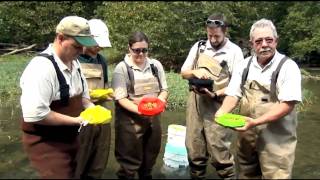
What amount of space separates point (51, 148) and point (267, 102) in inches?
65.3

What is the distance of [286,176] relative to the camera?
3.53 metres

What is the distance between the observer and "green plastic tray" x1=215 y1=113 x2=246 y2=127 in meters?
3.42

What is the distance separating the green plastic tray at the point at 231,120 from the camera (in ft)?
11.2

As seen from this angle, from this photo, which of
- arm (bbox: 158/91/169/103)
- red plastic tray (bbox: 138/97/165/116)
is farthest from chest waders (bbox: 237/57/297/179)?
arm (bbox: 158/91/169/103)

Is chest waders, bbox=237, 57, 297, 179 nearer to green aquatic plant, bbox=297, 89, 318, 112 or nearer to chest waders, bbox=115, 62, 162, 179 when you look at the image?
chest waders, bbox=115, 62, 162, 179

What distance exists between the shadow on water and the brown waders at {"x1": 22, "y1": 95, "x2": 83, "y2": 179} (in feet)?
0.50

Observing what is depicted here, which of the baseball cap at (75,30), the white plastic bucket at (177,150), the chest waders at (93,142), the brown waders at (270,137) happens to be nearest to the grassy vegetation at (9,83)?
the white plastic bucket at (177,150)

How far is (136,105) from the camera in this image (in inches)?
173

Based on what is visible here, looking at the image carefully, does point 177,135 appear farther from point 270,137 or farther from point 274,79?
point 274,79

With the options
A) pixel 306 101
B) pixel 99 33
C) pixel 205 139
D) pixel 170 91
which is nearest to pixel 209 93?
pixel 205 139

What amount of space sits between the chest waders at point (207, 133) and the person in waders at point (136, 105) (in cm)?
36

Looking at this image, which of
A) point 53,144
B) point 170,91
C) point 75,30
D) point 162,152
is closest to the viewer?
point 75,30

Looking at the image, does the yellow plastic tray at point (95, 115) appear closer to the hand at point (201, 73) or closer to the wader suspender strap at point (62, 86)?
the wader suspender strap at point (62, 86)

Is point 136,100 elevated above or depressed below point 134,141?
above
